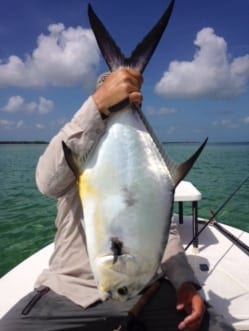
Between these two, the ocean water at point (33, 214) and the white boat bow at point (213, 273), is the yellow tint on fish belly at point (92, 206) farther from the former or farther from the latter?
the ocean water at point (33, 214)

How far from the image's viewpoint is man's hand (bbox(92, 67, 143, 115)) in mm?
1567

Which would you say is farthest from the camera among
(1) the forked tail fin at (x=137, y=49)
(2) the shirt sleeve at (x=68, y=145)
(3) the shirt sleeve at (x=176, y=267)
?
(3) the shirt sleeve at (x=176, y=267)

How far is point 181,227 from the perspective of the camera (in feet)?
16.1

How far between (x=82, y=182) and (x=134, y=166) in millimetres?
215

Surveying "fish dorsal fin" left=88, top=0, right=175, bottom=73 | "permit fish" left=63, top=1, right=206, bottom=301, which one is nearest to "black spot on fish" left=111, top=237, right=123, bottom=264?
"permit fish" left=63, top=1, right=206, bottom=301

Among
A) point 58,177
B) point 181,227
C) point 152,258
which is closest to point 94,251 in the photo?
point 152,258

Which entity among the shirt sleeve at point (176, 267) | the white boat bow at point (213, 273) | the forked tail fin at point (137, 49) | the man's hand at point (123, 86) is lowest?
the white boat bow at point (213, 273)

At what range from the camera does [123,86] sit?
5.12 ft

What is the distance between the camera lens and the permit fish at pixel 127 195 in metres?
1.48

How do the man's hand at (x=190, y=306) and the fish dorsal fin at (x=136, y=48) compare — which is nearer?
the fish dorsal fin at (x=136, y=48)

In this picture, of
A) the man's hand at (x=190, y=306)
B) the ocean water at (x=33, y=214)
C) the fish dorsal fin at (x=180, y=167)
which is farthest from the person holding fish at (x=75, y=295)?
the ocean water at (x=33, y=214)

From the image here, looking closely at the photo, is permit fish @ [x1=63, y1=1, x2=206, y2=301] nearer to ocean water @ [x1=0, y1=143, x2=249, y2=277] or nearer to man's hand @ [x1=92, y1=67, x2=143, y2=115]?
man's hand @ [x1=92, y1=67, x2=143, y2=115]

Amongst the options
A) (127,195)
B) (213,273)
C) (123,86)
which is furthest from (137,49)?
(213,273)

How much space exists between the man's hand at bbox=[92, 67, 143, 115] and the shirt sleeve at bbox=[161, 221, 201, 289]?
47.4 inches
